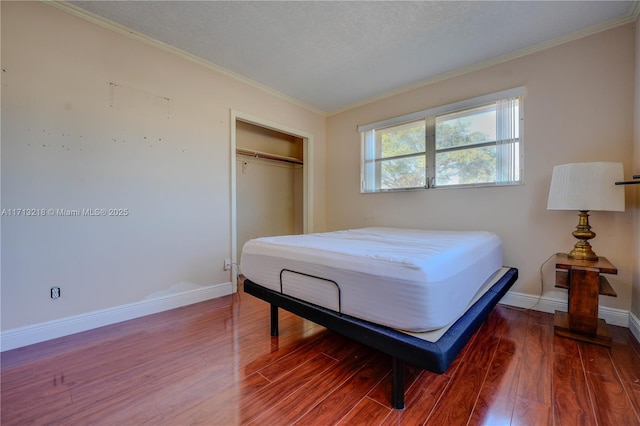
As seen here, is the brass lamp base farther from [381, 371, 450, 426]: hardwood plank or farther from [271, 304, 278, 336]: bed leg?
[271, 304, 278, 336]: bed leg

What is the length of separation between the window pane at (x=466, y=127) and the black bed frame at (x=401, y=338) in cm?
189

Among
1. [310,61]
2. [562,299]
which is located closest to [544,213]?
[562,299]

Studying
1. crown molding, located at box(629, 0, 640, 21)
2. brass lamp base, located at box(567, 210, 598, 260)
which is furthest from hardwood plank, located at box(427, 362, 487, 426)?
crown molding, located at box(629, 0, 640, 21)

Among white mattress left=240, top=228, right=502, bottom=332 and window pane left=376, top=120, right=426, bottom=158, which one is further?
window pane left=376, top=120, right=426, bottom=158

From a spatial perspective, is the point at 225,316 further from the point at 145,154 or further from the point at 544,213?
the point at 544,213

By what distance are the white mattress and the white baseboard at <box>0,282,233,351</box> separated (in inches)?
52.2

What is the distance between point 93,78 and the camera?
209cm

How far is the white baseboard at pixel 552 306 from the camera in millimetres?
2055

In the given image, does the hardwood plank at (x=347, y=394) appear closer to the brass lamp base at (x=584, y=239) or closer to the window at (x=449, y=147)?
the brass lamp base at (x=584, y=239)

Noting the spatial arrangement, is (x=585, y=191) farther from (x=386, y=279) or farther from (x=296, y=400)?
(x=296, y=400)

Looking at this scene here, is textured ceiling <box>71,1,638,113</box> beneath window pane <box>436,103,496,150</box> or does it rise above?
above

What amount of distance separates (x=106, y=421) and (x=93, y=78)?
2.42 metres

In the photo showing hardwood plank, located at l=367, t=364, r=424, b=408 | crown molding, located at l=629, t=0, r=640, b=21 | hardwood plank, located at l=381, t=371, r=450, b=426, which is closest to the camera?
hardwood plank, located at l=381, t=371, r=450, b=426

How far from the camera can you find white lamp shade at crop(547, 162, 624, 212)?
1791 mm
